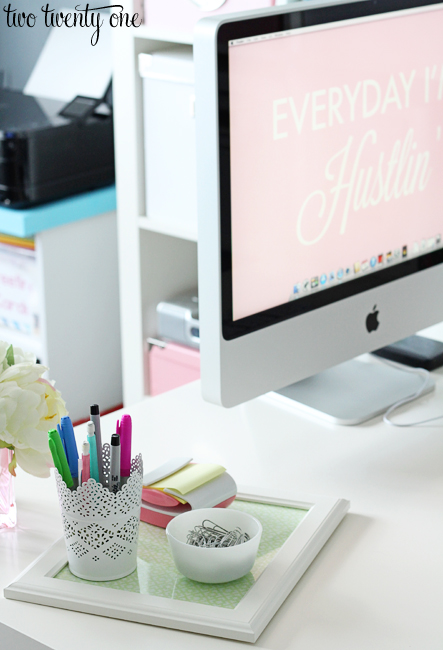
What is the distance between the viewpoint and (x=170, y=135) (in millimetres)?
1563

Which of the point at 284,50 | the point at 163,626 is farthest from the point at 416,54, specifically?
the point at 163,626

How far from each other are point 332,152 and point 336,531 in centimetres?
39

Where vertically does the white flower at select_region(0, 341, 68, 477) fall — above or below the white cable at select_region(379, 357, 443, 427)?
above

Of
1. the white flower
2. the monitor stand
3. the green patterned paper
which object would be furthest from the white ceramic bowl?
the monitor stand

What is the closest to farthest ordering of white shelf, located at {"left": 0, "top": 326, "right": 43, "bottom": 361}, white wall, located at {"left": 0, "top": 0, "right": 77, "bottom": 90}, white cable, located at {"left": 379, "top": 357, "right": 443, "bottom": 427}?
white cable, located at {"left": 379, "top": 357, "right": 443, "bottom": 427}
white shelf, located at {"left": 0, "top": 326, "right": 43, "bottom": 361}
white wall, located at {"left": 0, "top": 0, "right": 77, "bottom": 90}

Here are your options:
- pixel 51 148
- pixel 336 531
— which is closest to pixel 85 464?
pixel 336 531

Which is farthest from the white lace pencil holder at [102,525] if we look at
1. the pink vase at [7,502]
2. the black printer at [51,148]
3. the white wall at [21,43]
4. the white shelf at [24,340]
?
the white wall at [21,43]

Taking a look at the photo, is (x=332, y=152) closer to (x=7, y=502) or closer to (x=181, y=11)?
(x=7, y=502)

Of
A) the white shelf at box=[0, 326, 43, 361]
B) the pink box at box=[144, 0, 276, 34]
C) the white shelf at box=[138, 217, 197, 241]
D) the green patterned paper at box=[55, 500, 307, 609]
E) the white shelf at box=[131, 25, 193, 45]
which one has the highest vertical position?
the pink box at box=[144, 0, 276, 34]

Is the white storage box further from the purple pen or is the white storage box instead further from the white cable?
the purple pen

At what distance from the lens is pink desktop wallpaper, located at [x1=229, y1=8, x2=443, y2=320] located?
0.78 metres

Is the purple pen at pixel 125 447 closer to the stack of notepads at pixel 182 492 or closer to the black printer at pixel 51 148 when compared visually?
the stack of notepads at pixel 182 492

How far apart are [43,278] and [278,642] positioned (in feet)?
4.52

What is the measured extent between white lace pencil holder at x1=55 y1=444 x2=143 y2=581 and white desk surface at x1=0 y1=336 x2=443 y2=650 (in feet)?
0.15
